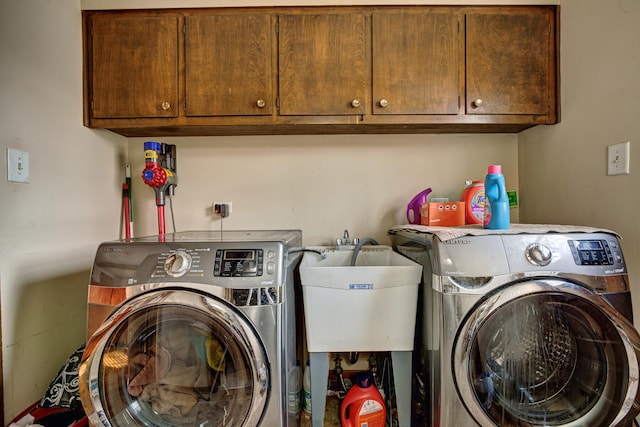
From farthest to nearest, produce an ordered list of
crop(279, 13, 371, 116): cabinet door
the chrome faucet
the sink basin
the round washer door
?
the chrome faucet
crop(279, 13, 371, 116): cabinet door
the sink basin
the round washer door

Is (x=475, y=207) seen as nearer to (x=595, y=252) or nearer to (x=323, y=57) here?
(x=595, y=252)

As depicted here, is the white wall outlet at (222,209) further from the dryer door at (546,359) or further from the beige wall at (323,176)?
the dryer door at (546,359)

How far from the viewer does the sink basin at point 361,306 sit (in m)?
1.11

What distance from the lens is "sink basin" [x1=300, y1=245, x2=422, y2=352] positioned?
111 cm

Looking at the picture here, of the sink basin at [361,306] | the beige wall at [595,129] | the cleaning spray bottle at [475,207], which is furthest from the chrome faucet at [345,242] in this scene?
the beige wall at [595,129]

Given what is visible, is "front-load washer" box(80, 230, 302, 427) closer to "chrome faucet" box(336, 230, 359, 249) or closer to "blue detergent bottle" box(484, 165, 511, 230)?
"chrome faucet" box(336, 230, 359, 249)

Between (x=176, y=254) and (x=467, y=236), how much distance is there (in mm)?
990

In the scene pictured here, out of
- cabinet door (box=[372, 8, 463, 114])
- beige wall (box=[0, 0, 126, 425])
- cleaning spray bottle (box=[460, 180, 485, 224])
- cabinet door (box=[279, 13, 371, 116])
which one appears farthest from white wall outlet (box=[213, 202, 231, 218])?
cleaning spray bottle (box=[460, 180, 485, 224])

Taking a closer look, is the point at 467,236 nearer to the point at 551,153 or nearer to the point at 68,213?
the point at 551,153

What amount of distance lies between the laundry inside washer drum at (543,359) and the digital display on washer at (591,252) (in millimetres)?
138

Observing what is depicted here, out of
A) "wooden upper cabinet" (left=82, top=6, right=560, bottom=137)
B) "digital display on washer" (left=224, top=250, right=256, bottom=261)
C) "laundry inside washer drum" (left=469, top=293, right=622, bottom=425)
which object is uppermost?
"wooden upper cabinet" (left=82, top=6, right=560, bottom=137)

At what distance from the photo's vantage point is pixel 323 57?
4.73ft

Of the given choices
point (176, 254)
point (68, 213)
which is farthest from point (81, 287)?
point (176, 254)

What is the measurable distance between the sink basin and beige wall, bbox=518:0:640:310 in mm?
862
